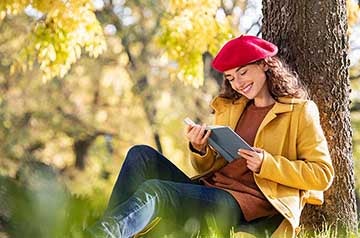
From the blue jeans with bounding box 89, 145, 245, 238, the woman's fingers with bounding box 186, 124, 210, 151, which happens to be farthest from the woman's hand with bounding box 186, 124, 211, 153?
the blue jeans with bounding box 89, 145, 245, 238

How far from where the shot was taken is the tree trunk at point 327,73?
2977mm

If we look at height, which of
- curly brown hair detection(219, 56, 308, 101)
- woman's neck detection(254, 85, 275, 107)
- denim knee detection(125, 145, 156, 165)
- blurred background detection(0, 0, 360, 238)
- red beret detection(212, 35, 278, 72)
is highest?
red beret detection(212, 35, 278, 72)

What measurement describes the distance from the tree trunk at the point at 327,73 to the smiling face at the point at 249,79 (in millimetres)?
495

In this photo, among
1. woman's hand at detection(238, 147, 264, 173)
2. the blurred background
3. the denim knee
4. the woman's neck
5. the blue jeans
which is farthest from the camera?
the blurred background

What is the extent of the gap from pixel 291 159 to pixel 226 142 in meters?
0.24

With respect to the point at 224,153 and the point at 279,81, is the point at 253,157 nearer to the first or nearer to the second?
the point at 224,153

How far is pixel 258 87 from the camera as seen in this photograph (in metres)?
2.51

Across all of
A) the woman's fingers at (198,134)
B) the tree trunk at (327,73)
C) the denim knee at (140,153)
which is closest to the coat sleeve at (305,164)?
the woman's fingers at (198,134)

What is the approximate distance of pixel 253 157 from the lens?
7.65 feet

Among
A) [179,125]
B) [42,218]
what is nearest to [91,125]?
[179,125]

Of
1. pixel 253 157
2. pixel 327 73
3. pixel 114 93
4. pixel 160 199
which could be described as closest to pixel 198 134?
pixel 253 157

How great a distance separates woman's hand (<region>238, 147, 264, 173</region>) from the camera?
2.33 m

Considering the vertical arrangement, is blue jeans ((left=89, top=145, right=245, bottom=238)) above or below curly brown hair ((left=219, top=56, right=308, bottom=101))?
below

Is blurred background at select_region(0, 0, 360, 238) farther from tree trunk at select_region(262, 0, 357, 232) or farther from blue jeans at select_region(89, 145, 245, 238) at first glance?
blue jeans at select_region(89, 145, 245, 238)
